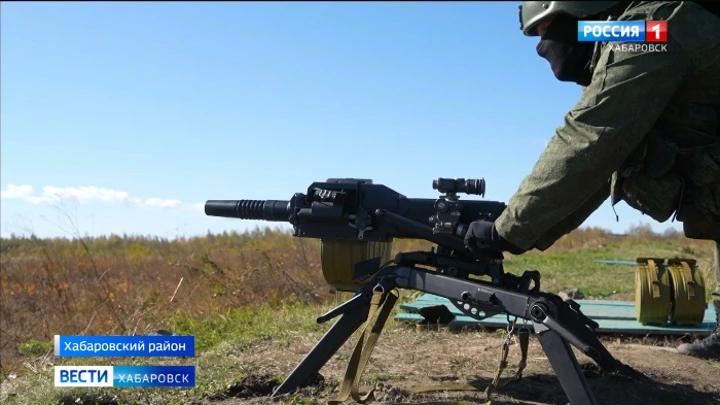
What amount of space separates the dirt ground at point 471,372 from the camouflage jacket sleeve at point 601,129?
1168 mm

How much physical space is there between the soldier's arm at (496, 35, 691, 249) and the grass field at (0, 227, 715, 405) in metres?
2.15

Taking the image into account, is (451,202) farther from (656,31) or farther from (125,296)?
(125,296)

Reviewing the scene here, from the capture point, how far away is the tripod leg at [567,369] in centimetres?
319

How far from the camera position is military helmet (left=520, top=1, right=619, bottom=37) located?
3.43 meters

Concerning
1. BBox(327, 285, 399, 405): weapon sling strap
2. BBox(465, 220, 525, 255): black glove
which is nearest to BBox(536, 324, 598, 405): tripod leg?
BBox(465, 220, 525, 255): black glove

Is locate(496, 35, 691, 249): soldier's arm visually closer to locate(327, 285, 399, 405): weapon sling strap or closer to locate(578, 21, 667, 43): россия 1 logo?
locate(578, 21, 667, 43): россия 1 logo

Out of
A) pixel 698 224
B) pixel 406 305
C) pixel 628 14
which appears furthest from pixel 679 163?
pixel 406 305

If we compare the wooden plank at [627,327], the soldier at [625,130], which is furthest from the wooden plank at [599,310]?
the soldier at [625,130]

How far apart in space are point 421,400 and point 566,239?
18.1 metres
